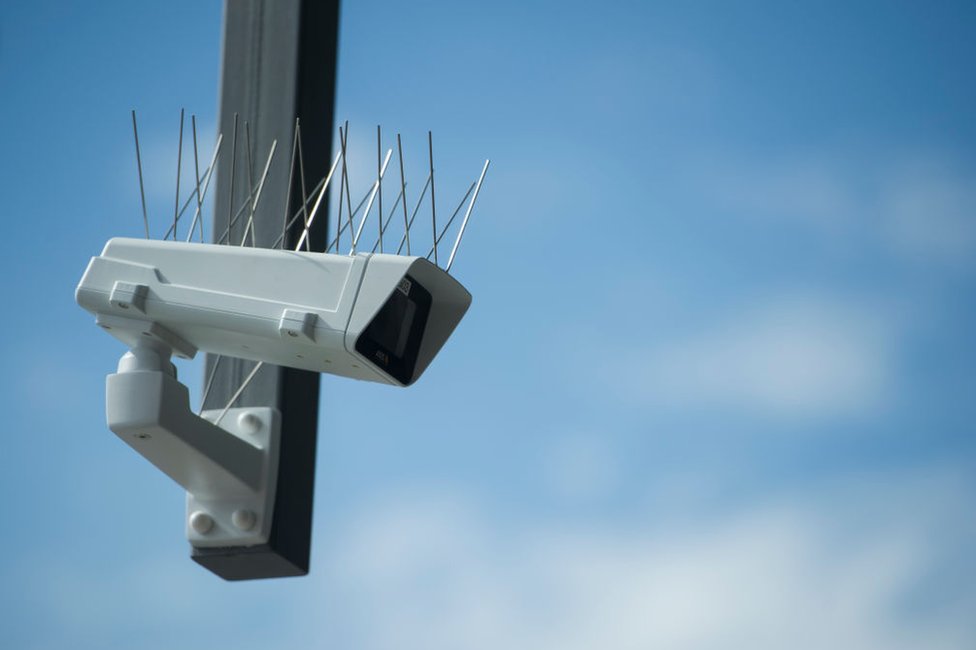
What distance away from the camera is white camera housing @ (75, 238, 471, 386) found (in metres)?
1.32

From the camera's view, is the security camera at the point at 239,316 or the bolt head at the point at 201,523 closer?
the security camera at the point at 239,316

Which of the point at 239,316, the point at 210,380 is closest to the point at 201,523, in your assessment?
the point at 210,380

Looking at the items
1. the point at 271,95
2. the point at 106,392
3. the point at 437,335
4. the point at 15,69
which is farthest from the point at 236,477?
the point at 15,69

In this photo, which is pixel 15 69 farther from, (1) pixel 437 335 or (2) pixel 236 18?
(1) pixel 437 335

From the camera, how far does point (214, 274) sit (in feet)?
4.54

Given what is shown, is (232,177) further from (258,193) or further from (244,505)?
(244,505)

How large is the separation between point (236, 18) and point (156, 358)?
51 cm

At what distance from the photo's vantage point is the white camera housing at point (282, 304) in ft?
4.33

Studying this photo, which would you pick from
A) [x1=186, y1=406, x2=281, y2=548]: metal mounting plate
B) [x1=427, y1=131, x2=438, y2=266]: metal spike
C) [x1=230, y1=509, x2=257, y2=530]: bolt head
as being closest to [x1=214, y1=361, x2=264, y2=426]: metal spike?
[x1=186, y1=406, x2=281, y2=548]: metal mounting plate

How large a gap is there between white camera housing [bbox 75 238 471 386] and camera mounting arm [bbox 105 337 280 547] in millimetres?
39

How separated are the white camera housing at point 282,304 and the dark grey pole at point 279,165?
194 millimetres

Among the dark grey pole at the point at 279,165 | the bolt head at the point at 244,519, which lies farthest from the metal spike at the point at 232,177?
the bolt head at the point at 244,519

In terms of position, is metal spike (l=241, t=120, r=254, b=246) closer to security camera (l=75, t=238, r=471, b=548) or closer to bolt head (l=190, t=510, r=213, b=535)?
security camera (l=75, t=238, r=471, b=548)

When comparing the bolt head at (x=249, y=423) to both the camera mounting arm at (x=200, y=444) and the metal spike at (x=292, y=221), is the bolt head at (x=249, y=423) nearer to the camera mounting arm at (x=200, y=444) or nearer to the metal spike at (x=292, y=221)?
the camera mounting arm at (x=200, y=444)
